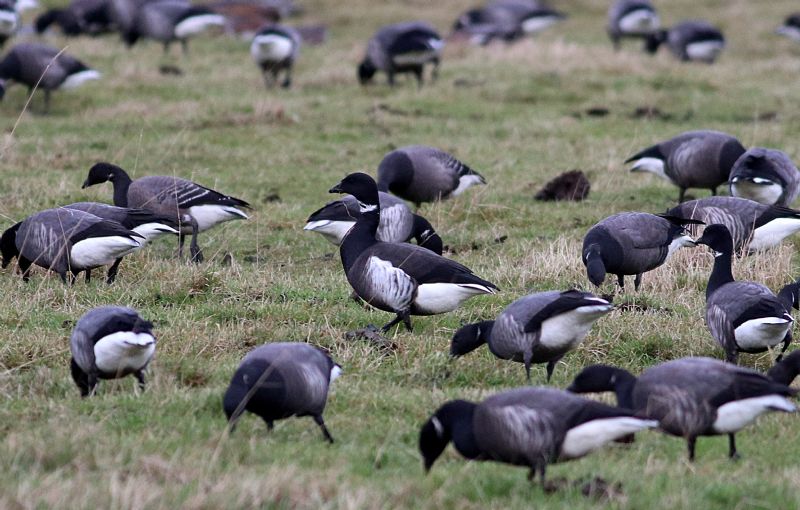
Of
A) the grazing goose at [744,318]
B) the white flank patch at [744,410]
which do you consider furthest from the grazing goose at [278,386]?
the grazing goose at [744,318]

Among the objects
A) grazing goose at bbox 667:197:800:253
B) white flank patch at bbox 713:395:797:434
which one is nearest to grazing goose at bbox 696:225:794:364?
white flank patch at bbox 713:395:797:434

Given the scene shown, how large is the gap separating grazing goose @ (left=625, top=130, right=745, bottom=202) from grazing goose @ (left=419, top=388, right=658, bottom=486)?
8410 millimetres

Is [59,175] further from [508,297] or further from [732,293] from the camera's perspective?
[732,293]

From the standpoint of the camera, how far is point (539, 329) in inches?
293

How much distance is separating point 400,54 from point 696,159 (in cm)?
886

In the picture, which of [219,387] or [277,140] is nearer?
[219,387]

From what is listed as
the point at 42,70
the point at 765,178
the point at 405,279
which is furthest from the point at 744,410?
the point at 42,70

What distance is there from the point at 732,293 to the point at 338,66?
16.0 m

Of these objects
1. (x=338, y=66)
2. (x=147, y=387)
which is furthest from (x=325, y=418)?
(x=338, y=66)

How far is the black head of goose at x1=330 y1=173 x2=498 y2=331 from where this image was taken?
8.62 metres

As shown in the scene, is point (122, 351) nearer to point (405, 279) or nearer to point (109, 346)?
point (109, 346)

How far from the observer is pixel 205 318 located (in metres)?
8.76

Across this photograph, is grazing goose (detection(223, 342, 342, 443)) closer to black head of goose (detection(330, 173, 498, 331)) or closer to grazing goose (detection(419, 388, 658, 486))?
grazing goose (detection(419, 388, 658, 486))

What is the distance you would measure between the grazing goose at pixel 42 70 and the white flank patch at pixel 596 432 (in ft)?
48.0
